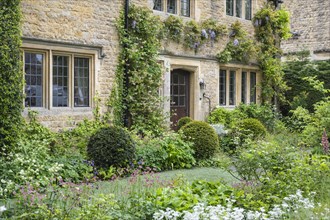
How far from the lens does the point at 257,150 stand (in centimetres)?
706

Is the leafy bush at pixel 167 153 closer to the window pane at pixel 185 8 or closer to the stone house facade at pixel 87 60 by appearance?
the stone house facade at pixel 87 60

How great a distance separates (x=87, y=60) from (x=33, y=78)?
1656mm

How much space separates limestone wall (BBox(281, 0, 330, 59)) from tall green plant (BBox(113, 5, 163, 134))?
446 inches

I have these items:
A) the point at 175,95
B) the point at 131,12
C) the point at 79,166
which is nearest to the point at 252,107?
the point at 175,95

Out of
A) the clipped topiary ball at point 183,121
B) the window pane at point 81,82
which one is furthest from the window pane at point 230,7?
the window pane at point 81,82

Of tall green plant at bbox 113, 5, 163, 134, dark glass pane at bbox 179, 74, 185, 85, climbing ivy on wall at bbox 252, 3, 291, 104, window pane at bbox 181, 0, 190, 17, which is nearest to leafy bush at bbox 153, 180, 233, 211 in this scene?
tall green plant at bbox 113, 5, 163, 134

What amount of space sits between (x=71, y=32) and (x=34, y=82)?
156cm

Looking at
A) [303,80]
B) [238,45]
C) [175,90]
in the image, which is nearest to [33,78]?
[175,90]

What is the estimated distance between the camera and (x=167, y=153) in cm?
1079

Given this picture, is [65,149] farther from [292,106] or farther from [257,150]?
[292,106]

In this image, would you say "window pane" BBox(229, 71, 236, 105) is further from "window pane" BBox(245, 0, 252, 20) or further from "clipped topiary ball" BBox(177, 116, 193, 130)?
"clipped topiary ball" BBox(177, 116, 193, 130)

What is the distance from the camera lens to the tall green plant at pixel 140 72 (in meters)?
12.9

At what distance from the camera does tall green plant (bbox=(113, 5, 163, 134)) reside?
1285 centimetres

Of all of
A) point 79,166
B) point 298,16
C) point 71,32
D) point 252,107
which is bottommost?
point 79,166
